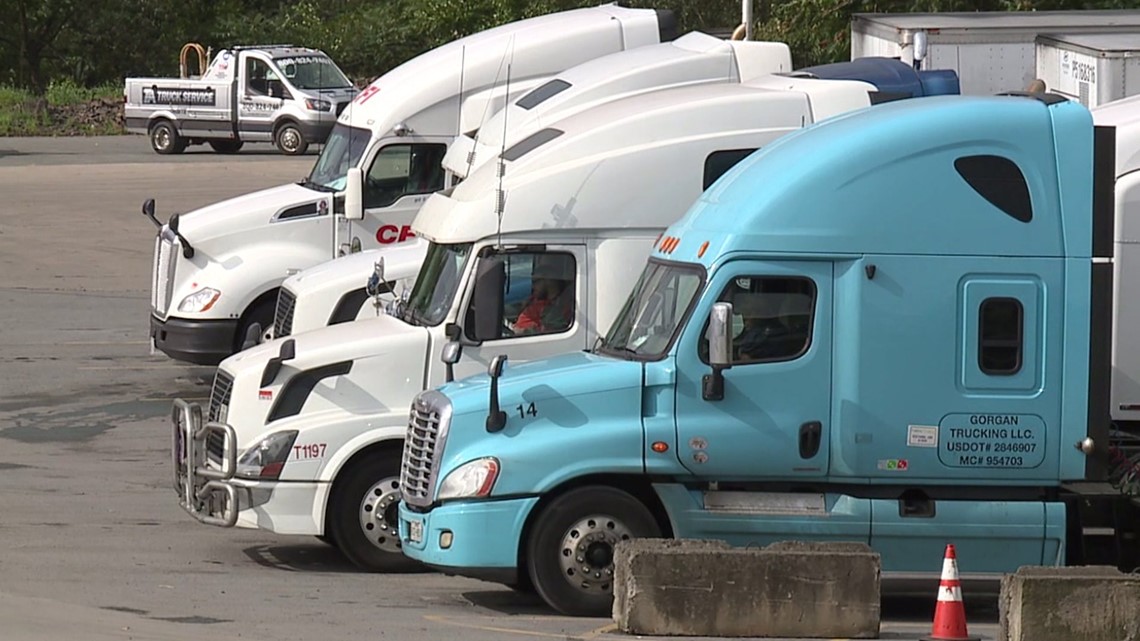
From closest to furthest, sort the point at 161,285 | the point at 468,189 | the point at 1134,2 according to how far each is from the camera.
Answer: the point at 468,189, the point at 161,285, the point at 1134,2

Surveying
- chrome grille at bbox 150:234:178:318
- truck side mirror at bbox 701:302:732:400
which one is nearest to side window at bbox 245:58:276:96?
chrome grille at bbox 150:234:178:318

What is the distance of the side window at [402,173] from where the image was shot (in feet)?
58.5

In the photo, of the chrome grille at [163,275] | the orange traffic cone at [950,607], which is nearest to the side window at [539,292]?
the orange traffic cone at [950,607]

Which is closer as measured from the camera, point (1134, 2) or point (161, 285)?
point (161, 285)

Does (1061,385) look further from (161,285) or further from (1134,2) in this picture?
(1134,2)

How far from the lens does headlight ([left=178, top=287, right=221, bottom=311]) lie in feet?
59.9

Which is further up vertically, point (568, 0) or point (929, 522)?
point (568, 0)

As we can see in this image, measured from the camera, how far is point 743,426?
1103 centimetres

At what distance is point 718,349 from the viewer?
35.0 ft

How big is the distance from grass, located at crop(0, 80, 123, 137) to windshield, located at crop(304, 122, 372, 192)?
32908 millimetres

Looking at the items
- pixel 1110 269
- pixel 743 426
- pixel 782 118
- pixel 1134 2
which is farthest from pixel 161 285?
pixel 1134 2

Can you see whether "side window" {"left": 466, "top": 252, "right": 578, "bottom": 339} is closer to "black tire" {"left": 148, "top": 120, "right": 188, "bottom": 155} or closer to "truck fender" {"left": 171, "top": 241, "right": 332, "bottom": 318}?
"truck fender" {"left": 171, "top": 241, "right": 332, "bottom": 318}

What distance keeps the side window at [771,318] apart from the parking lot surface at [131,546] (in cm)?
176

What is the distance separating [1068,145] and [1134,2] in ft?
70.5
